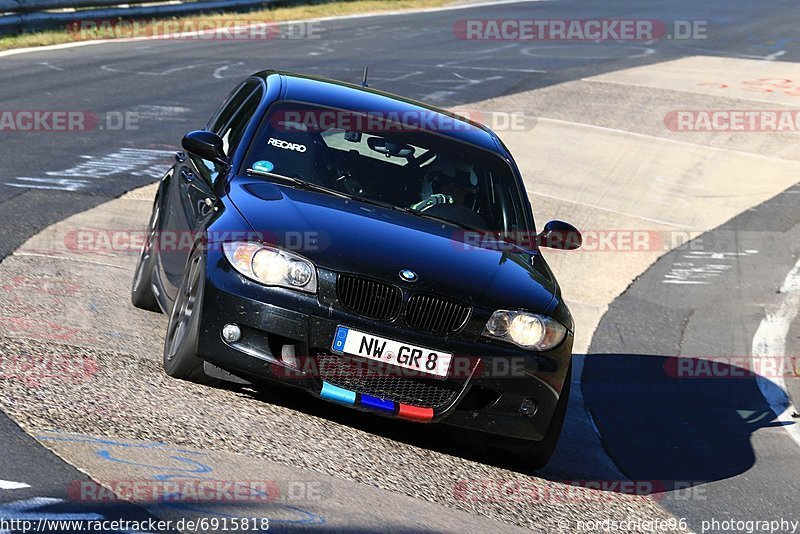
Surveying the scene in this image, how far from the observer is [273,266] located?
5.74 metres

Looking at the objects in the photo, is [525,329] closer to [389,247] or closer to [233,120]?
[389,247]

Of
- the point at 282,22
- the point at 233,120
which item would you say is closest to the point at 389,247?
the point at 233,120

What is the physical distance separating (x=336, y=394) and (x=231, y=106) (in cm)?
288

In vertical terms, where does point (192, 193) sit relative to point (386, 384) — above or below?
above

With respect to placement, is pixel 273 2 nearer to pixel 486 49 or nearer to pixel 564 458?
pixel 486 49

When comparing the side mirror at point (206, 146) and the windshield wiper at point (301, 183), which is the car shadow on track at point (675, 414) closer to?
the windshield wiper at point (301, 183)

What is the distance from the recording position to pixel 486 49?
2892 centimetres

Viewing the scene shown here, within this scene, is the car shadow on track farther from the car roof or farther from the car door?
the car door

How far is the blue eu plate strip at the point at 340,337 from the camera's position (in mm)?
5605

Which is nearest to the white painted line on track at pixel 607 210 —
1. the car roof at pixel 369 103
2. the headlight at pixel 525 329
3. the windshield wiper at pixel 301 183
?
the car roof at pixel 369 103

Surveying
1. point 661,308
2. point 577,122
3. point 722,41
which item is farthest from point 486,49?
point 661,308

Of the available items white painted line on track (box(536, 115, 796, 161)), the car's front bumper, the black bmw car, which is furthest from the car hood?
white painted line on track (box(536, 115, 796, 161))

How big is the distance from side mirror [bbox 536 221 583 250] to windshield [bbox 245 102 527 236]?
20 cm

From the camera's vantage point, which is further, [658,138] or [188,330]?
[658,138]
